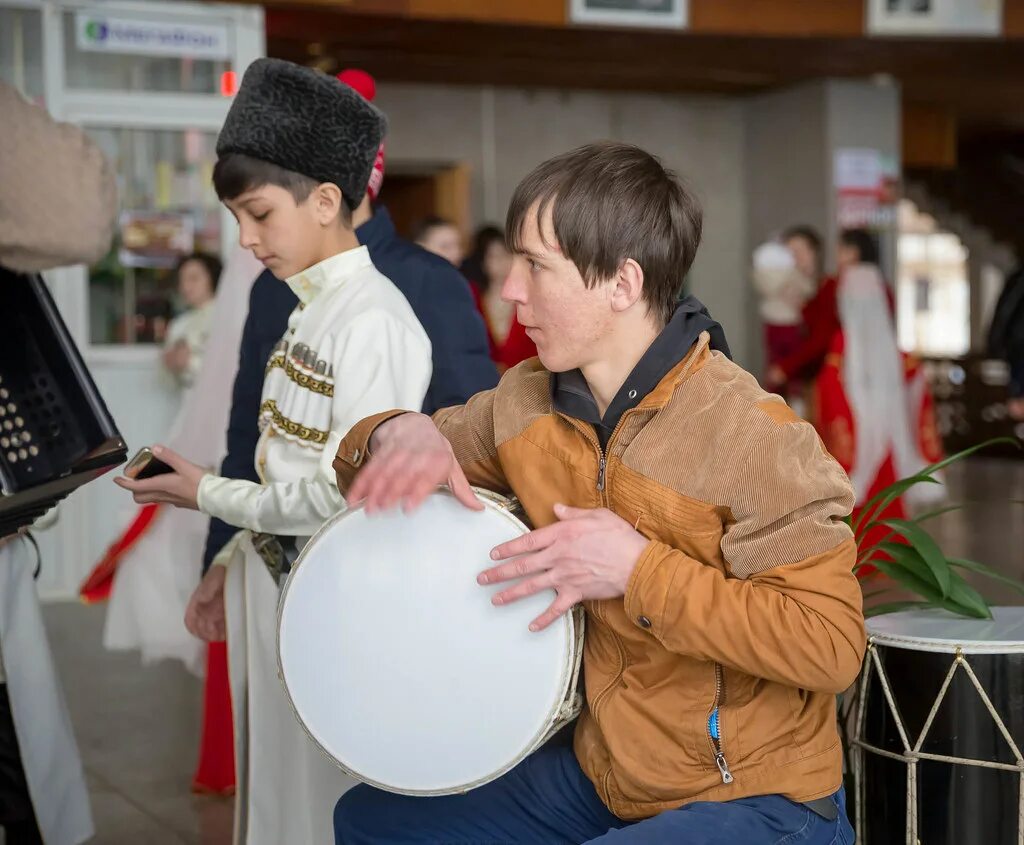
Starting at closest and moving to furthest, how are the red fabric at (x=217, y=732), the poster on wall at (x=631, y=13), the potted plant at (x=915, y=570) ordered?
the potted plant at (x=915, y=570), the red fabric at (x=217, y=732), the poster on wall at (x=631, y=13)

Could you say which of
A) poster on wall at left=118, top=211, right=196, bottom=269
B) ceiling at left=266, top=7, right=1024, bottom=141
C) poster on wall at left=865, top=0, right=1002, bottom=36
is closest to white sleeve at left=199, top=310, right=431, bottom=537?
poster on wall at left=118, top=211, right=196, bottom=269

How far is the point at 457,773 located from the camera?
152cm

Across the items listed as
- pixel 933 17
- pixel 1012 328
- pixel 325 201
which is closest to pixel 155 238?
pixel 1012 328

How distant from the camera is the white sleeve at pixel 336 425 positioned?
1.92 m

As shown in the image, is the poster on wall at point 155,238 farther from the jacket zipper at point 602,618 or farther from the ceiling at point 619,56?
the jacket zipper at point 602,618

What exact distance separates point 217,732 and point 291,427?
153 cm

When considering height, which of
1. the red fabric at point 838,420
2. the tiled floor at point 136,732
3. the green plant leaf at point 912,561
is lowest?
the tiled floor at point 136,732

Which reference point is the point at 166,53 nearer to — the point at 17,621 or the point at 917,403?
the point at 917,403

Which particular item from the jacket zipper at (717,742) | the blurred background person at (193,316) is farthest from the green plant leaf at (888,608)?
the blurred background person at (193,316)

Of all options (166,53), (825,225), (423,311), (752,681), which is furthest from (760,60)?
(752,681)

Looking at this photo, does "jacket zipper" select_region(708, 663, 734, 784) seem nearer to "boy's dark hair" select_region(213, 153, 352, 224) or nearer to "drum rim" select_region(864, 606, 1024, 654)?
"drum rim" select_region(864, 606, 1024, 654)

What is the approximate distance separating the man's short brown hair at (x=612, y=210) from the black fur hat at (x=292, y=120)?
54cm

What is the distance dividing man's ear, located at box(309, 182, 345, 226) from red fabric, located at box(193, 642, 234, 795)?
1.50m

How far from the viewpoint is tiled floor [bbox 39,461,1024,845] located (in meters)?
3.09
